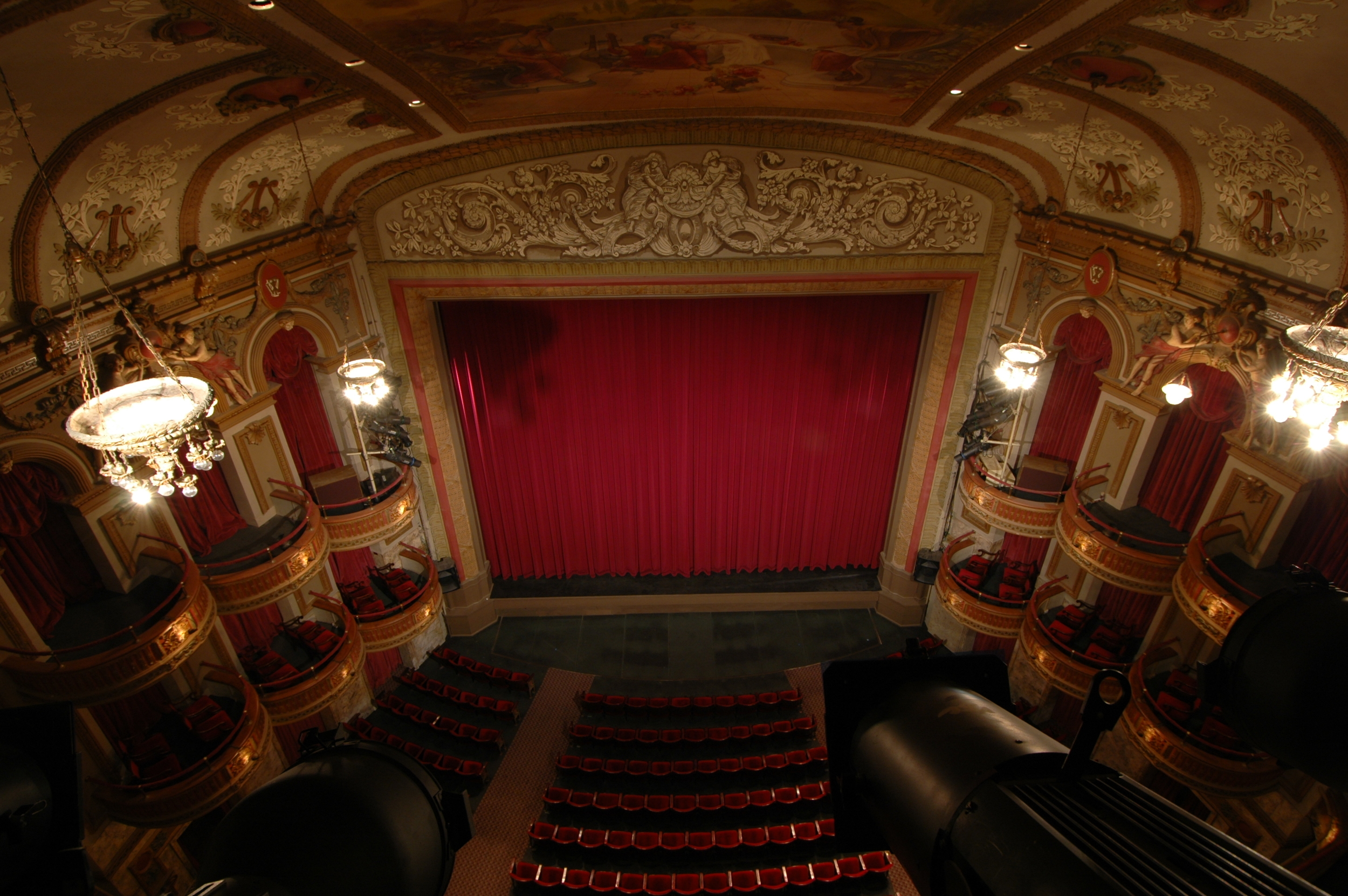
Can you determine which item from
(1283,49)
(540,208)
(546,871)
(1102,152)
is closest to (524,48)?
(540,208)

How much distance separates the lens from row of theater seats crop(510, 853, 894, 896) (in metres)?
8.77

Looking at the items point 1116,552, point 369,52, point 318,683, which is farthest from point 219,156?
point 1116,552

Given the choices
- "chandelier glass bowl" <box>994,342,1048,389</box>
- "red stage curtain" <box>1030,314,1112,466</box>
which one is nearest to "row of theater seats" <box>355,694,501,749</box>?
"chandelier glass bowl" <box>994,342,1048,389</box>

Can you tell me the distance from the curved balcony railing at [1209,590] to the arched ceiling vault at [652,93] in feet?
→ 9.02

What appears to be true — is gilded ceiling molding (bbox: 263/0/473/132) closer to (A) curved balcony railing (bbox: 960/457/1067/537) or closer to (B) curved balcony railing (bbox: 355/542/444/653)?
(B) curved balcony railing (bbox: 355/542/444/653)

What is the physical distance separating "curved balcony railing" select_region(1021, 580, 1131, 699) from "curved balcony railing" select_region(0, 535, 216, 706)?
974 cm

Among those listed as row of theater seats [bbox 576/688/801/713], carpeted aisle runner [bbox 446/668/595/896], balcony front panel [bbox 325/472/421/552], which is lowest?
carpeted aisle runner [bbox 446/668/595/896]

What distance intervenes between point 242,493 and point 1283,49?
1107 cm

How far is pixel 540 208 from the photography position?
9.97 meters

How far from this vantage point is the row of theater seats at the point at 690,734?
10.9 meters

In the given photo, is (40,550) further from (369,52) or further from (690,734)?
(690,734)

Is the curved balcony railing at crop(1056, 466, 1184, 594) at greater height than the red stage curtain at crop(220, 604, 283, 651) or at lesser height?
greater

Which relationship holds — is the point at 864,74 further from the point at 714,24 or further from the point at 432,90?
the point at 432,90

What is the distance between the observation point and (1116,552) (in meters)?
8.19
